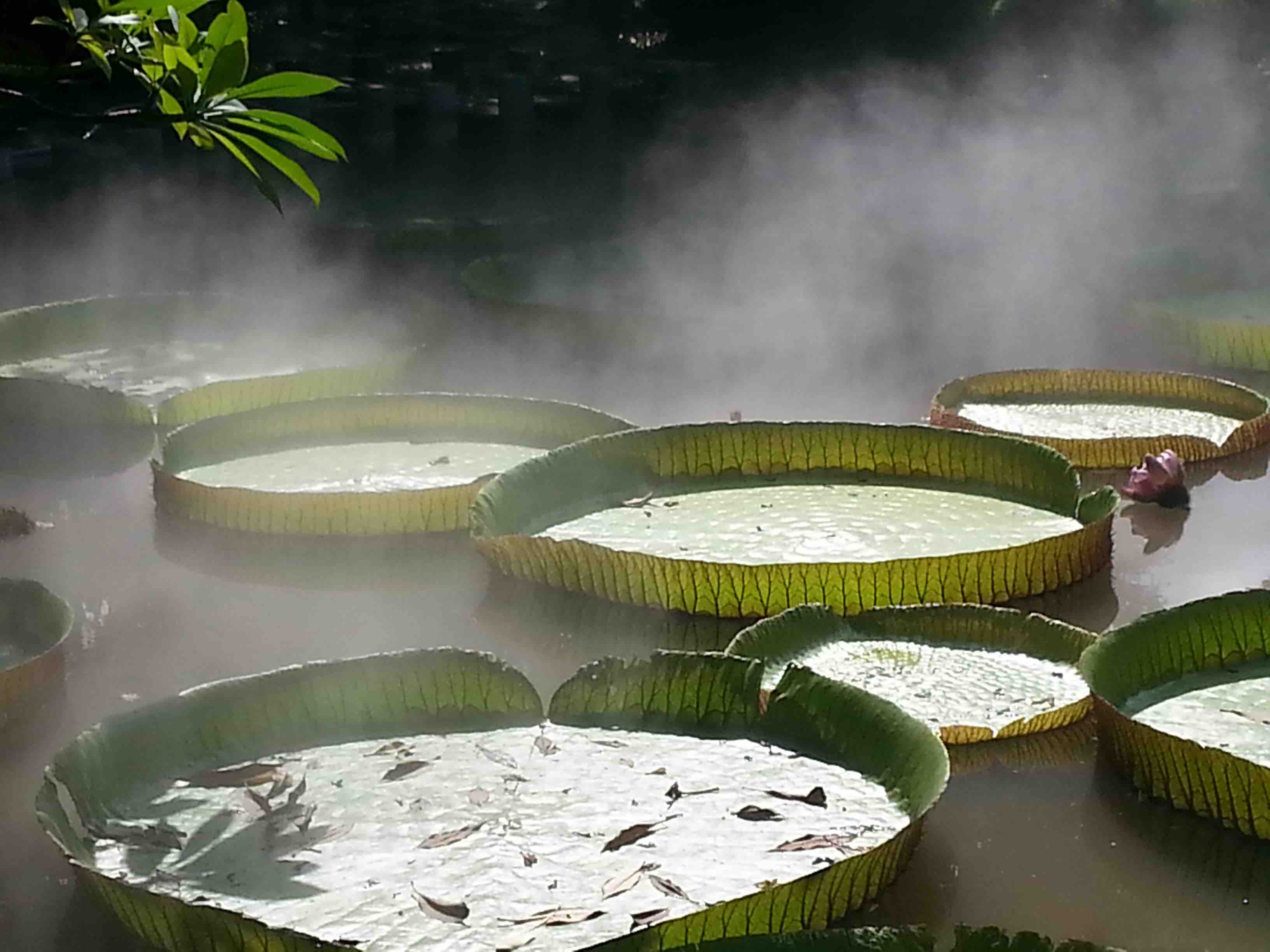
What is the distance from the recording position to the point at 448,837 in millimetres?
2477

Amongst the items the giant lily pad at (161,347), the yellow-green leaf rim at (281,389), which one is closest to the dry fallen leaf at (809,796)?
the yellow-green leaf rim at (281,389)

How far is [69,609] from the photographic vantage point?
3.37 metres

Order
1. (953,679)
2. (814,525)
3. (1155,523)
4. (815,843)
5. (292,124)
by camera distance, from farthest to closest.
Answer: (1155,523) < (814,525) < (953,679) < (815,843) < (292,124)

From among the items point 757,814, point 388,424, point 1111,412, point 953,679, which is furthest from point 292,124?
point 1111,412

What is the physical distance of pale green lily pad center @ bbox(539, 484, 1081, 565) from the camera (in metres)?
3.76

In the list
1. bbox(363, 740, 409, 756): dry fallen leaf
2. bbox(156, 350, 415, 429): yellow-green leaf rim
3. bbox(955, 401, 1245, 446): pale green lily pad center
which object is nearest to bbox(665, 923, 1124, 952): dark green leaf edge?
bbox(363, 740, 409, 756): dry fallen leaf

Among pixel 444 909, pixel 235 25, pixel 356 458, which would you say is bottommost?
pixel 444 909

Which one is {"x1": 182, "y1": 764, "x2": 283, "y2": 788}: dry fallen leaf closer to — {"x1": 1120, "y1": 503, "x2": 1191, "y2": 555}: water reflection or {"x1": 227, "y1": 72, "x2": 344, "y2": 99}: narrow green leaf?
{"x1": 227, "y1": 72, "x2": 344, "y2": 99}: narrow green leaf

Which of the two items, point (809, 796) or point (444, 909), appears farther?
point (809, 796)

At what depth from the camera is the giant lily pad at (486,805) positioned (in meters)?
2.25

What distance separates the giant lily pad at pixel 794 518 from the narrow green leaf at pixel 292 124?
2.06 meters

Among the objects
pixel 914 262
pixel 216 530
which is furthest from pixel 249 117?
pixel 914 262

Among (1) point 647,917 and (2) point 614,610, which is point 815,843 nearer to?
Result: (1) point 647,917

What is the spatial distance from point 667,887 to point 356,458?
256 cm
